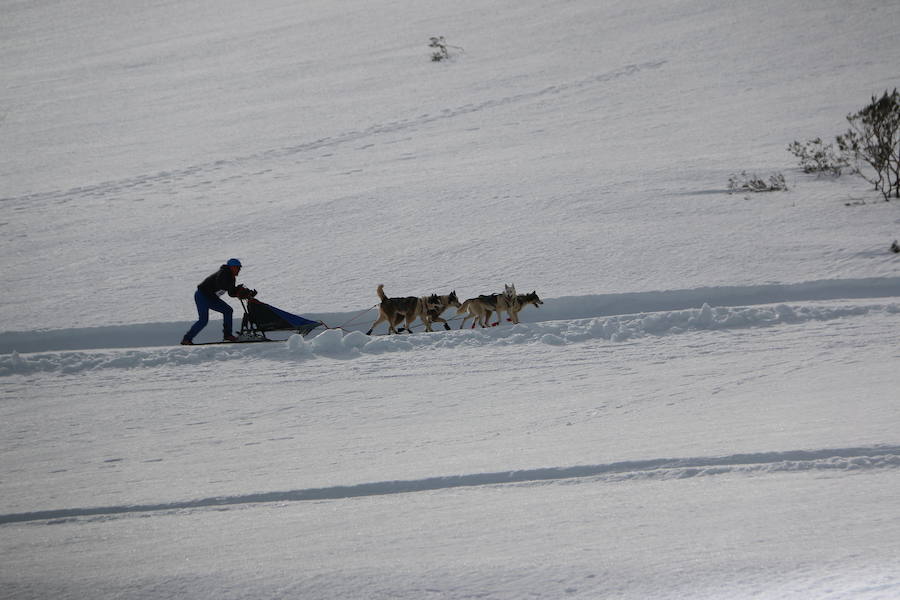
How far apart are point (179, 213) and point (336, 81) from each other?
8.76 m

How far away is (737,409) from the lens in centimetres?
605

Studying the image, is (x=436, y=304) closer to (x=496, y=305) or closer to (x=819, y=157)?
(x=496, y=305)

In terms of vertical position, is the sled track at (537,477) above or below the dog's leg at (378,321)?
below

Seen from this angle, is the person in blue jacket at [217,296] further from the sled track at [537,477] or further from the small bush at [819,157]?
the small bush at [819,157]

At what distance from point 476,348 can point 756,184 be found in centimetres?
568

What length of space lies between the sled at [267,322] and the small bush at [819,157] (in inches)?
301

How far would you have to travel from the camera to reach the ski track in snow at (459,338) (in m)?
7.84

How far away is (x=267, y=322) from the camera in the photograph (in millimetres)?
8312

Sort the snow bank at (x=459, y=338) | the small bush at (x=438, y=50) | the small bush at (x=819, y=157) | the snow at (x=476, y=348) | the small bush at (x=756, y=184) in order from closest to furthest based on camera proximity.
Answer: the snow at (x=476, y=348), the snow bank at (x=459, y=338), the small bush at (x=756, y=184), the small bush at (x=819, y=157), the small bush at (x=438, y=50)

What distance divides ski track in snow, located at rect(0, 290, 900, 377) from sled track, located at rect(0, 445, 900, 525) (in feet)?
8.56

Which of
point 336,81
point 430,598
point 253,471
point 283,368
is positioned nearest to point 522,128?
point 336,81

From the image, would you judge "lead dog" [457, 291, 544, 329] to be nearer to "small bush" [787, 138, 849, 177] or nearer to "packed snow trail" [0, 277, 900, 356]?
"packed snow trail" [0, 277, 900, 356]

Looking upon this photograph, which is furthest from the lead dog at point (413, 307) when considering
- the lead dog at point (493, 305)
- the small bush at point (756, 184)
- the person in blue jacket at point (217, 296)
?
the small bush at point (756, 184)

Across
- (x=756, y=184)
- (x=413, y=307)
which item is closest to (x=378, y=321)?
(x=413, y=307)
